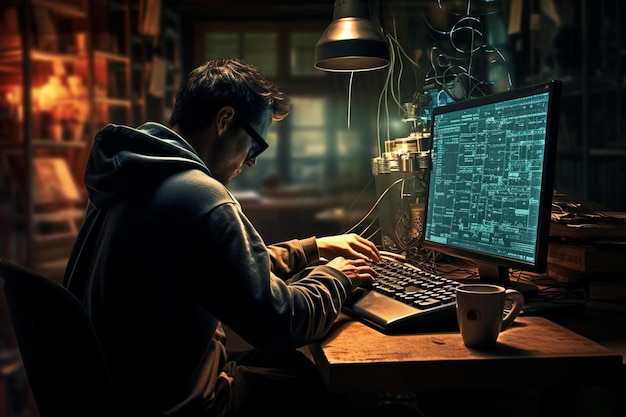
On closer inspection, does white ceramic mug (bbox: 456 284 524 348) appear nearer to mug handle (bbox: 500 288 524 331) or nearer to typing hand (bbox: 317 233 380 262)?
mug handle (bbox: 500 288 524 331)

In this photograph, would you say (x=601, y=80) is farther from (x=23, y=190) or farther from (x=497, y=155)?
(x=23, y=190)

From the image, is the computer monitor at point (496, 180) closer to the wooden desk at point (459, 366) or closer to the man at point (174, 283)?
the wooden desk at point (459, 366)

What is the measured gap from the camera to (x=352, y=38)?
1655 millimetres

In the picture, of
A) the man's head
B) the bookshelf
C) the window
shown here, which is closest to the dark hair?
the man's head

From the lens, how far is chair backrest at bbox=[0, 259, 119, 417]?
801 millimetres

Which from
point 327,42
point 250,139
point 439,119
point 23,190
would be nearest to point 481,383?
point 250,139

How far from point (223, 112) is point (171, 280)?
0.40m

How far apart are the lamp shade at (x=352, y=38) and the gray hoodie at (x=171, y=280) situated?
0.81 m

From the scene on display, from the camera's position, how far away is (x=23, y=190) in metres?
2.84

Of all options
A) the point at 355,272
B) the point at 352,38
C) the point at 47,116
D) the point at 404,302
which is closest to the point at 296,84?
the point at 47,116

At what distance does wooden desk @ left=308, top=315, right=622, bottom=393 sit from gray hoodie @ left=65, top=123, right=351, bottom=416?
4.6 inches

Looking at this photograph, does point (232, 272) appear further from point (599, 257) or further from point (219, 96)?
point (599, 257)

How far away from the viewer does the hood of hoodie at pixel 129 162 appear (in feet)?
3.07

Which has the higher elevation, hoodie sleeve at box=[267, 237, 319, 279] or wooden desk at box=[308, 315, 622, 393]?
hoodie sleeve at box=[267, 237, 319, 279]
